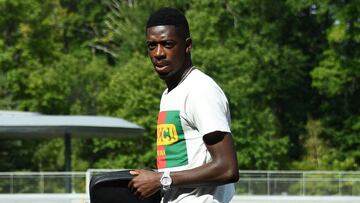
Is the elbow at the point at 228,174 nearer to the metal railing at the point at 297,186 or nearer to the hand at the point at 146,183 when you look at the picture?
the hand at the point at 146,183

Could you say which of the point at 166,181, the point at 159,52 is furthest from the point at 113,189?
the point at 159,52

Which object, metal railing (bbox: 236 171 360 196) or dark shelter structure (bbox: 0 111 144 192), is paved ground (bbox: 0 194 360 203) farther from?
dark shelter structure (bbox: 0 111 144 192)

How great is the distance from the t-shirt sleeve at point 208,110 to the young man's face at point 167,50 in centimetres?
17

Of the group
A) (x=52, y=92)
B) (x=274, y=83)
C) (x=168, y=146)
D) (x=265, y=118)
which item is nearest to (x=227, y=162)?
(x=168, y=146)

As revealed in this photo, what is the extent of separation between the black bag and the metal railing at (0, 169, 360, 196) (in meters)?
20.4

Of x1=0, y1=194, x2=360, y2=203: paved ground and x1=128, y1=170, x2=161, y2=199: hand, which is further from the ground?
x1=128, y1=170, x2=161, y2=199: hand

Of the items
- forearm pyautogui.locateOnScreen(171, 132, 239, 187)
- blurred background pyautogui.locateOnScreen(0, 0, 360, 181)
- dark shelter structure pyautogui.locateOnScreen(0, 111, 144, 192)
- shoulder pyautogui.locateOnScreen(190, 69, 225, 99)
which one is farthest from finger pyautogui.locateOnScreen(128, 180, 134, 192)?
blurred background pyautogui.locateOnScreen(0, 0, 360, 181)

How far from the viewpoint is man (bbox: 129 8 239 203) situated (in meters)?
4.29

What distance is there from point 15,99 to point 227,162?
45.3 meters

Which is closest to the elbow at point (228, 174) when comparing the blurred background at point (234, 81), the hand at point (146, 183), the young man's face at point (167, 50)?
the hand at point (146, 183)

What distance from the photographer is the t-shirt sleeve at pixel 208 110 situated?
4262 mm

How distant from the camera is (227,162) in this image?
14.1 feet

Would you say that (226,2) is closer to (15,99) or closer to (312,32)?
(312,32)

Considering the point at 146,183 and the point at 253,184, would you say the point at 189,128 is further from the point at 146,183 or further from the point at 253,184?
the point at 253,184
